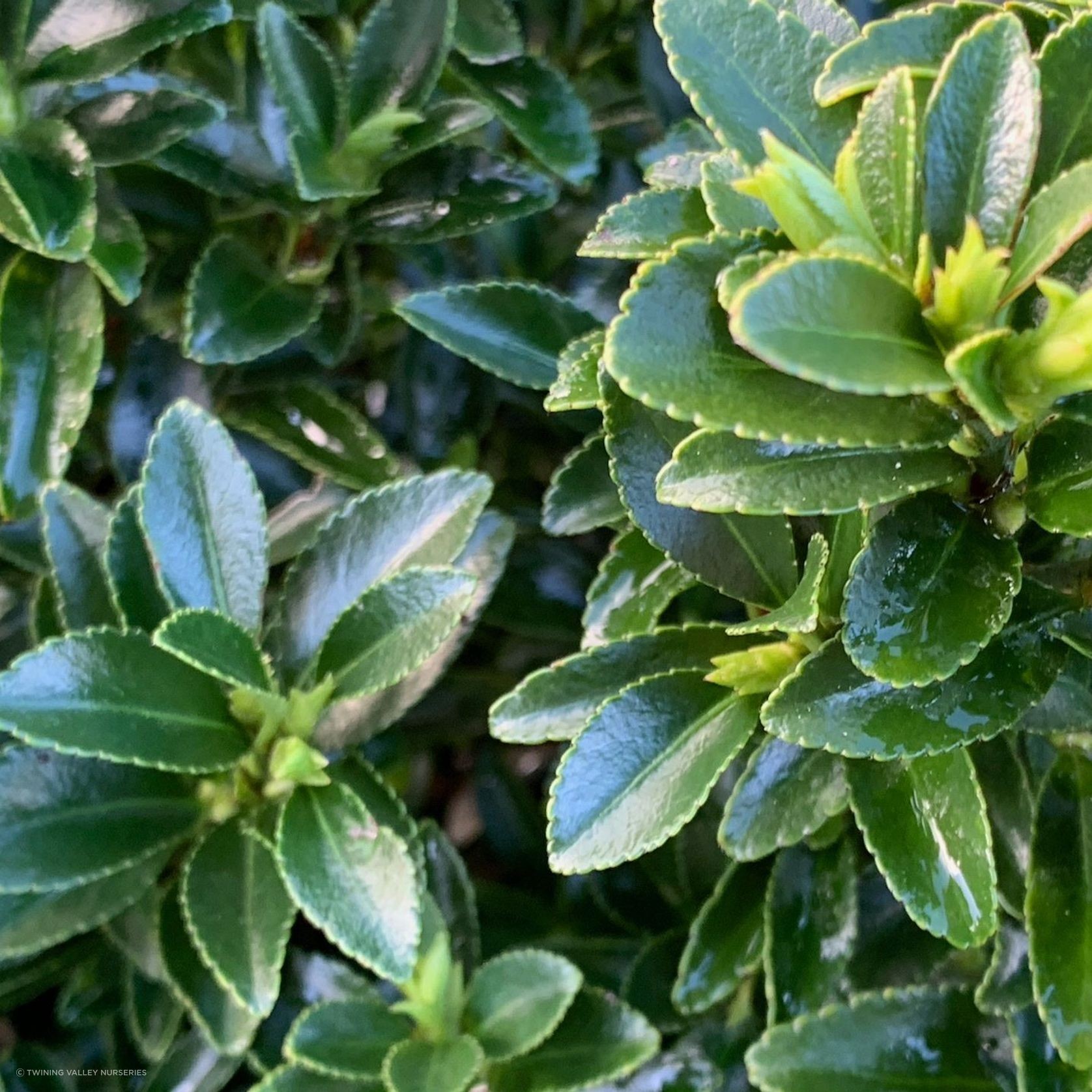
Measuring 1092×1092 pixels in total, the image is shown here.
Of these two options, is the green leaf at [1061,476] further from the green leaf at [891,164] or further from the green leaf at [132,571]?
the green leaf at [132,571]

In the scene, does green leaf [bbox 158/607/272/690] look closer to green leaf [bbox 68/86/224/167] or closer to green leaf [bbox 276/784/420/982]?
green leaf [bbox 276/784/420/982]

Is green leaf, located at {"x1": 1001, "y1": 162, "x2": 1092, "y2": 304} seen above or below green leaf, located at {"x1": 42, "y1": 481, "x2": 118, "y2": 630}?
above

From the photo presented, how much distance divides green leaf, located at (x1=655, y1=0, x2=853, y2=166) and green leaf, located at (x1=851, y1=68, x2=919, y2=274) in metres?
0.05

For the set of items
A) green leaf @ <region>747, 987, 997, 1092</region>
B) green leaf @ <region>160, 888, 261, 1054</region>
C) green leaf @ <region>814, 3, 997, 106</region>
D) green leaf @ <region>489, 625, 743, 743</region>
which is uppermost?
green leaf @ <region>814, 3, 997, 106</region>

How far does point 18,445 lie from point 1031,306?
0.64 meters

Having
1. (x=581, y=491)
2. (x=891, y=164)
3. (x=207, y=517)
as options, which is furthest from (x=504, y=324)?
(x=891, y=164)

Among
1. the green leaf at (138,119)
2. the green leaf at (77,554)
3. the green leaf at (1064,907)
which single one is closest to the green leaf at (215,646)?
the green leaf at (77,554)

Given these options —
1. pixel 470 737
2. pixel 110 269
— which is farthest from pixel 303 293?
pixel 470 737

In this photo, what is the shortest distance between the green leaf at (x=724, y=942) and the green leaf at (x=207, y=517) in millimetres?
376

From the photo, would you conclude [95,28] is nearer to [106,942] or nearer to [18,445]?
[18,445]

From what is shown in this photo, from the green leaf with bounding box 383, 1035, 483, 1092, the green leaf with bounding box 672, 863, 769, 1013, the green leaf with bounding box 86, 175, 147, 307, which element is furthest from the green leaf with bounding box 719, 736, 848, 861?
the green leaf with bounding box 86, 175, 147, 307

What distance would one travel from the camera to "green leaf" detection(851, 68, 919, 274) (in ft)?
1.37

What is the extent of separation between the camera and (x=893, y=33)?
476mm

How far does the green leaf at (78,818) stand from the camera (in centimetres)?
62
